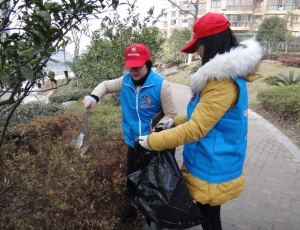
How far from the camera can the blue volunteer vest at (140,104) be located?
2275 mm

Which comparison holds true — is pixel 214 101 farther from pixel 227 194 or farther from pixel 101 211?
pixel 101 211

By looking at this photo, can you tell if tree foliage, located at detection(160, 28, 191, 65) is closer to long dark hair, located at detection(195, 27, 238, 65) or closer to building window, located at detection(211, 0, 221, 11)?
building window, located at detection(211, 0, 221, 11)

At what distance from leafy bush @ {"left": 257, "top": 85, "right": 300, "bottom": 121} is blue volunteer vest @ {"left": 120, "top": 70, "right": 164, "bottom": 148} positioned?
16.7 ft

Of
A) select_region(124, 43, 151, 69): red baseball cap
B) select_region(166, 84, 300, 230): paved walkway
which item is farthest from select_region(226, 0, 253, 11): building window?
select_region(124, 43, 151, 69): red baseball cap

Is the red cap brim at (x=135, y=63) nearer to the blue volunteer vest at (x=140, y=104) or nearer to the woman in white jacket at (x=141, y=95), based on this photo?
the woman in white jacket at (x=141, y=95)

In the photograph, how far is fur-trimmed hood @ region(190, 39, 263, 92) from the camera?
1514 mm

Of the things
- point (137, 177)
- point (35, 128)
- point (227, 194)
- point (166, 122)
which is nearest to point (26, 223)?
point (137, 177)

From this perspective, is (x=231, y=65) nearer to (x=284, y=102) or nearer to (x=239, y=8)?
(x=284, y=102)

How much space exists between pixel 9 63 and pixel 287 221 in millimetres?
2919

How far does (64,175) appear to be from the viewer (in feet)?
9.11

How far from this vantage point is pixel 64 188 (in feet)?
7.89

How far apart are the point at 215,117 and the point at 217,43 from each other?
443 mm

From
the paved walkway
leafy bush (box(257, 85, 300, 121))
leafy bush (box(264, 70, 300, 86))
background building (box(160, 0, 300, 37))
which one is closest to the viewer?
the paved walkway

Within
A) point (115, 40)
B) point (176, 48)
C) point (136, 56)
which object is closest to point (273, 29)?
point (176, 48)
